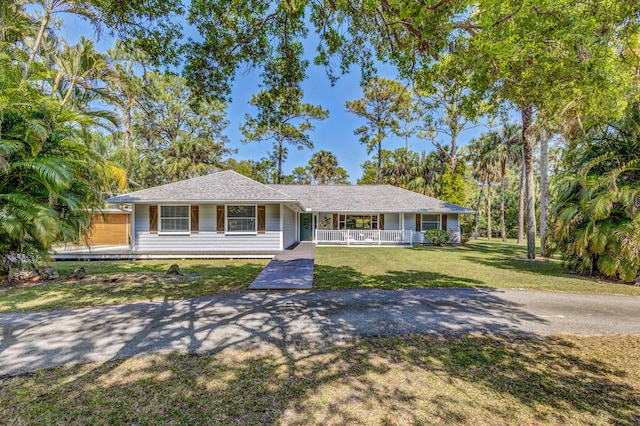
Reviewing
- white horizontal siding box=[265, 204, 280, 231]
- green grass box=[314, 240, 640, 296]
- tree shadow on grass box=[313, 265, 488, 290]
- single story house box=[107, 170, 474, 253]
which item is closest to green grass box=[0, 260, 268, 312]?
tree shadow on grass box=[313, 265, 488, 290]

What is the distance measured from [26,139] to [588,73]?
11.2 metres

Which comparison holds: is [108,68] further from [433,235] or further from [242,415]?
[433,235]

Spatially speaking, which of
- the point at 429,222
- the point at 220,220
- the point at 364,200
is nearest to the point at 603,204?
the point at 429,222

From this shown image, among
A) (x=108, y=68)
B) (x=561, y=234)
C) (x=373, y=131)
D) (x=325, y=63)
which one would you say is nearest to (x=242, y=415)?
(x=325, y=63)

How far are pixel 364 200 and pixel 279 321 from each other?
16.1m

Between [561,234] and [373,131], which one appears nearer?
[561,234]

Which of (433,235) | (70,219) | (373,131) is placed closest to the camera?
(70,219)

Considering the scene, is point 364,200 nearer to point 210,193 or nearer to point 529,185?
point 529,185

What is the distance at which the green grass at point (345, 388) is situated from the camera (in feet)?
7.98

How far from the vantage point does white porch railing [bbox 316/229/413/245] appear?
18766mm

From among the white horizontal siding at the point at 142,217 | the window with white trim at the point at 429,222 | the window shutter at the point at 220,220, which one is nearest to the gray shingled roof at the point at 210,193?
the white horizontal siding at the point at 142,217

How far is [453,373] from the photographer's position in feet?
10.3

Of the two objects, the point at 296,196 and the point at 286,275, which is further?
the point at 296,196

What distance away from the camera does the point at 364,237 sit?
62.1ft
